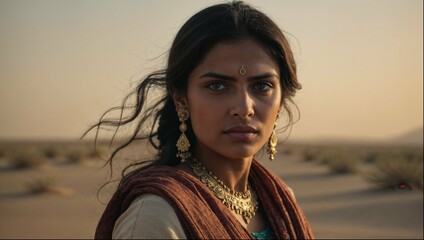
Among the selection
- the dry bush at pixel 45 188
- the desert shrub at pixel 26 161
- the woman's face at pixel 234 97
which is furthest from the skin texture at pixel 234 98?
the desert shrub at pixel 26 161

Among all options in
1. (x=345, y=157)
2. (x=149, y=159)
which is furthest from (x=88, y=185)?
(x=149, y=159)

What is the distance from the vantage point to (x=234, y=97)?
9.59 feet

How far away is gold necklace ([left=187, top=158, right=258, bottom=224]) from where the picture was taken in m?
3.18

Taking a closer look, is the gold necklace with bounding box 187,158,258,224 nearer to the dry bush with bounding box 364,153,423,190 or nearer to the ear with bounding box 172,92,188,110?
the ear with bounding box 172,92,188,110

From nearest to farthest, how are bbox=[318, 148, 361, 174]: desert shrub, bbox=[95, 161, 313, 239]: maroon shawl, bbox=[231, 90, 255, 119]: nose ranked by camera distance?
bbox=[95, 161, 313, 239]: maroon shawl → bbox=[231, 90, 255, 119]: nose → bbox=[318, 148, 361, 174]: desert shrub

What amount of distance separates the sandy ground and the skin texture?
10030mm

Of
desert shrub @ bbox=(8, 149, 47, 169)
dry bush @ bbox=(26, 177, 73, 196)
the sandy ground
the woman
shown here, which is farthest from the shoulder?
desert shrub @ bbox=(8, 149, 47, 169)

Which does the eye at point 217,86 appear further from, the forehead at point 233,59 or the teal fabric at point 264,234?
the teal fabric at point 264,234

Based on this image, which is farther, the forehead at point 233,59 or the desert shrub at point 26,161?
the desert shrub at point 26,161

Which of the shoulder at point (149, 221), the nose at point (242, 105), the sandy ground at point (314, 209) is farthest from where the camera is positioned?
the sandy ground at point (314, 209)

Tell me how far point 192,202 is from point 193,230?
158mm

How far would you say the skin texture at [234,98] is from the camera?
292cm

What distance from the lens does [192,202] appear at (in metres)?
2.77

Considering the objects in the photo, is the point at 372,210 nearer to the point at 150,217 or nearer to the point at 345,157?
the point at 345,157
